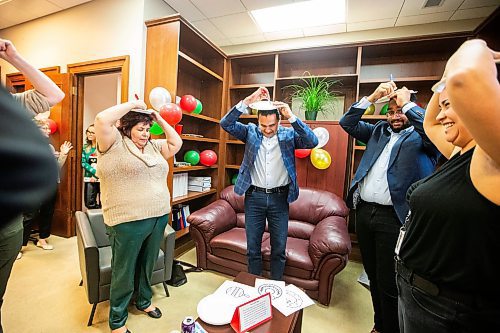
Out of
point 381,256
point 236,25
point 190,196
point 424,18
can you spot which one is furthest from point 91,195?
point 424,18

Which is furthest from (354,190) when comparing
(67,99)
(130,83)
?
(67,99)

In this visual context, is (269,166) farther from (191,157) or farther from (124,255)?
(191,157)

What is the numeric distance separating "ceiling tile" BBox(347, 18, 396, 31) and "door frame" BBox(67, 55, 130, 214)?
9.06ft

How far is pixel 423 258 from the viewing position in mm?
764

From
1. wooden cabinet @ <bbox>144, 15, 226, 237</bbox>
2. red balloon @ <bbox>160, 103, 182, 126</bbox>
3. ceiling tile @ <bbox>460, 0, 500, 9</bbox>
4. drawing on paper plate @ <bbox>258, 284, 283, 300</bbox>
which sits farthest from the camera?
ceiling tile @ <bbox>460, 0, 500, 9</bbox>

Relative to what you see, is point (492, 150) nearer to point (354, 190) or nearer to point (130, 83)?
point (354, 190)

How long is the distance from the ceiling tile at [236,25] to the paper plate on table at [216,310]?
3042 mm

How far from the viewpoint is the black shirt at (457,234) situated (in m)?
0.65

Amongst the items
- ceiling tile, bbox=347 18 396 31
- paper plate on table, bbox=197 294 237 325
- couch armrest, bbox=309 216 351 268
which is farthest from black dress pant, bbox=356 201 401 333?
ceiling tile, bbox=347 18 396 31

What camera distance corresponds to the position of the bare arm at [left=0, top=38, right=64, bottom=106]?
1060mm

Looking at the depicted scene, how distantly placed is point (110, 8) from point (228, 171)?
2401mm

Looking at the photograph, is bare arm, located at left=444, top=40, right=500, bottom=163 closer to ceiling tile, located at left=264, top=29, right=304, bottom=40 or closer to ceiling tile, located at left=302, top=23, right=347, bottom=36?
ceiling tile, located at left=302, top=23, right=347, bottom=36

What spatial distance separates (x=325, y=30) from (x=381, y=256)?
116 inches

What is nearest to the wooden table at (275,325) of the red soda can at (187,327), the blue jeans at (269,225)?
the red soda can at (187,327)
